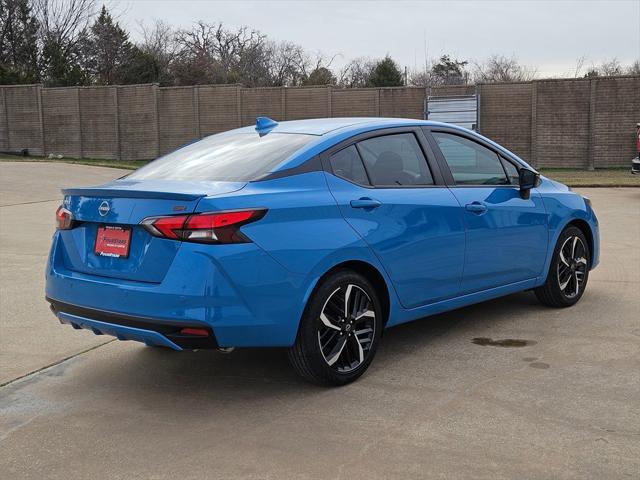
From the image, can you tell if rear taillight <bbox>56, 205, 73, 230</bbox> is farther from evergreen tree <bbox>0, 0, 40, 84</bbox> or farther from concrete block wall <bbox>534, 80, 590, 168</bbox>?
evergreen tree <bbox>0, 0, 40, 84</bbox>

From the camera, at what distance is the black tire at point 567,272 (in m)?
6.14

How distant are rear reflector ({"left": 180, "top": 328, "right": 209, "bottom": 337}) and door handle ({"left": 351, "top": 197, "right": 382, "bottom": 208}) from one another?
120 centimetres

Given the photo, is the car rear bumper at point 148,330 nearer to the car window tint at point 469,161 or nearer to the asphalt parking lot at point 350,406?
the asphalt parking lot at point 350,406

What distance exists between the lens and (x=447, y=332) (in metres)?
5.60

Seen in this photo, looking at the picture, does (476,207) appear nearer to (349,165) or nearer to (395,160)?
(395,160)

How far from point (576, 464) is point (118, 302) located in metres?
2.42

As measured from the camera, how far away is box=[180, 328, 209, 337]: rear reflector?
3.78m

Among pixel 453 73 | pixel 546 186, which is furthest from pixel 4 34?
pixel 546 186

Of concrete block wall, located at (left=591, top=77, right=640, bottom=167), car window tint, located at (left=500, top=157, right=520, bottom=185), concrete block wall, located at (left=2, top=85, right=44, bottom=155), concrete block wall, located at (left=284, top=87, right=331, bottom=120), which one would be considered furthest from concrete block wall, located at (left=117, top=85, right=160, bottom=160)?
car window tint, located at (left=500, top=157, right=520, bottom=185)

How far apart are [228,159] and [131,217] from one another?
879mm


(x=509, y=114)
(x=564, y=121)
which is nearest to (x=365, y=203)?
(x=564, y=121)

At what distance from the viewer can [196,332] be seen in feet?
12.4

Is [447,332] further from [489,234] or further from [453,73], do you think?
[453,73]

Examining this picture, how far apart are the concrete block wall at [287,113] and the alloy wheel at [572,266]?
19300 mm
